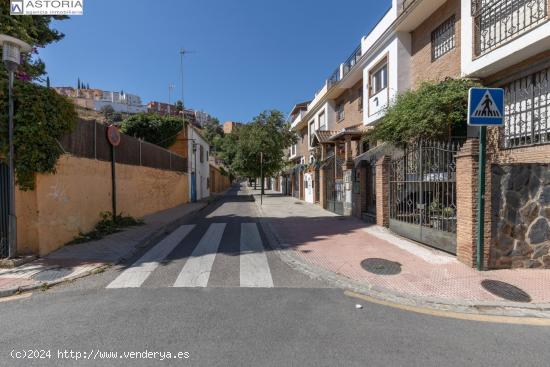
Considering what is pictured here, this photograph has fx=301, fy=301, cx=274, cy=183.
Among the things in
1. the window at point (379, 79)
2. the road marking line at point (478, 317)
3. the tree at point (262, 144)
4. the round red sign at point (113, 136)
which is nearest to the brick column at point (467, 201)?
the road marking line at point (478, 317)

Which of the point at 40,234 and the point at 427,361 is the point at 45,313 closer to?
the point at 40,234

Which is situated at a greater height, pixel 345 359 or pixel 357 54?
pixel 357 54

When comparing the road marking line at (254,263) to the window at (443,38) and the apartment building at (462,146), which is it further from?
the window at (443,38)

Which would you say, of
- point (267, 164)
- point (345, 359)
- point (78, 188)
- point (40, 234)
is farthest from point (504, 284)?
point (267, 164)

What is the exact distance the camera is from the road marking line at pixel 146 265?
16.5 ft

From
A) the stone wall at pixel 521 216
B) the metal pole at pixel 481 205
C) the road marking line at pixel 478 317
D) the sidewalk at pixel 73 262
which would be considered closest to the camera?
the road marking line at pixel 478 317

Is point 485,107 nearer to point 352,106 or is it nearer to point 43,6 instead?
point 43,6

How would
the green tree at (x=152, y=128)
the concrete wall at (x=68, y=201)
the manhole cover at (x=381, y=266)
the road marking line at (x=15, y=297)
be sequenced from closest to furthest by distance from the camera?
the road marking line at (x=15, y=297) < the manhole cover at (x=381, y=266) < the concrete wall at (x=68, y=201) < the green tree at (x=152, y=128)

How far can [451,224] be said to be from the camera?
6594 millimetres

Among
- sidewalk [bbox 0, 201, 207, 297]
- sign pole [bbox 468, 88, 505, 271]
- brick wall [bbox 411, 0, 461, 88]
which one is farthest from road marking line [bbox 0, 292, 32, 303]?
brick wall [bbox 411, 0, 461, 88]

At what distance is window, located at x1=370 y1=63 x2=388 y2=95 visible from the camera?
13352mm

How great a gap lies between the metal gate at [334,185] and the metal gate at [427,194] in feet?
18.1

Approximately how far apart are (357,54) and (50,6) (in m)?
13.7

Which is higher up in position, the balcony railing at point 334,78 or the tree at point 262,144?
the balcony railing at point 334,78
